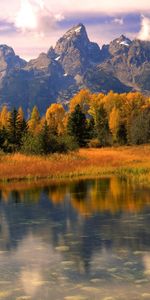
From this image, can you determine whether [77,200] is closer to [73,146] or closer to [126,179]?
[126,179]

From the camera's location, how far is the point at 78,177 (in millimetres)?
47875

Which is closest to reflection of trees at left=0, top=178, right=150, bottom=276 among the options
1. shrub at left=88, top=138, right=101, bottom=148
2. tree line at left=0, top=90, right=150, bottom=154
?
tree line at left=0, top=90, right=150, bottom=154

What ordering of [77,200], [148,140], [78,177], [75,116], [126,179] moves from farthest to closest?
[148,140] → [75,116] → [78,177] → [126,179] → [77,200]

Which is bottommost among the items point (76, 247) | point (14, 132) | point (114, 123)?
point (76, 247)

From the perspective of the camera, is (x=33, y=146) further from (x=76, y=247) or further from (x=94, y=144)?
(x=76, y=247)

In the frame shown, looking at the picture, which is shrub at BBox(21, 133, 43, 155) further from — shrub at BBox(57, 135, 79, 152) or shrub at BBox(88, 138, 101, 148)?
shrub at BBox(88, 138, 101, 148)

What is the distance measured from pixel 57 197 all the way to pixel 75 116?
5929 cm

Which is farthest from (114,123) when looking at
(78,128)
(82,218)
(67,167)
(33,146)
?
(82,218)

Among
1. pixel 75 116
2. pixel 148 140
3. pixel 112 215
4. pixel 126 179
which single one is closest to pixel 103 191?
pixel 126 179

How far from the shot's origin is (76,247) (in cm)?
1994

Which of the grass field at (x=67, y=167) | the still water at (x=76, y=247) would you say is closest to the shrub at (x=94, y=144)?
the grass field at (x=67, y=167)

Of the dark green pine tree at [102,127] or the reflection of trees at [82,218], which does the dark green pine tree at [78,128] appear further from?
the reflection of trees at [82,218]

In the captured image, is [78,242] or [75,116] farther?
[75,116]

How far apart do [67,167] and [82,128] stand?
1611 inches
